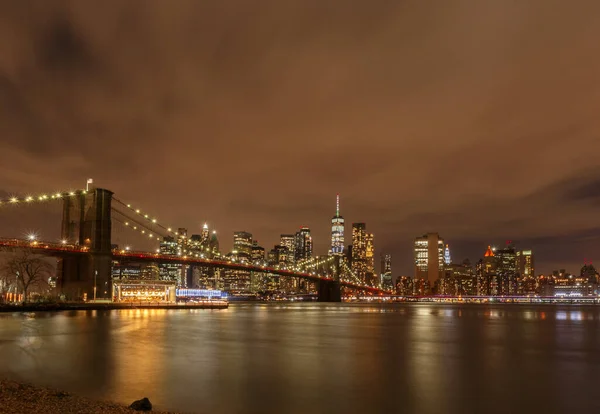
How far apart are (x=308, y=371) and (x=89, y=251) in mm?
54991

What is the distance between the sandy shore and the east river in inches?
52.4

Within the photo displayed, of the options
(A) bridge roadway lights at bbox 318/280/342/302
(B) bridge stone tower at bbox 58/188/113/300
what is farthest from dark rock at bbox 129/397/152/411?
(A) bridge roadway lights at bbox 318/280/342/302

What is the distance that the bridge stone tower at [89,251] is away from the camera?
230 ft

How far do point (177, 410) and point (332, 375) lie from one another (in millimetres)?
7919

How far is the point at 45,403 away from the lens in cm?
1321

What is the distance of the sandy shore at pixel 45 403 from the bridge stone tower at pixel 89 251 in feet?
187

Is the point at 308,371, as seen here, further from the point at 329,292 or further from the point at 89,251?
the point at 329,292

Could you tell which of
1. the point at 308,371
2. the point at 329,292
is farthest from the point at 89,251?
the point at 329,292

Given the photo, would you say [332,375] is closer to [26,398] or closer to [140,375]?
[140,375]

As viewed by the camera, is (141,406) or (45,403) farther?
(141,406)

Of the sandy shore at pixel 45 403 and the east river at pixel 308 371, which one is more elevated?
the sandy shore at pixel 45 403

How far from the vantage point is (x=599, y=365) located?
25906 millimetres

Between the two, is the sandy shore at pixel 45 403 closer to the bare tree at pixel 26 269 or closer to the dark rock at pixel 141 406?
the dark rock at pixel 141 406

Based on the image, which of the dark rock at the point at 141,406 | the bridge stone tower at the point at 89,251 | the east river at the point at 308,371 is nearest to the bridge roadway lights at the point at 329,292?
the bridge stone tower at the point at 89,251
